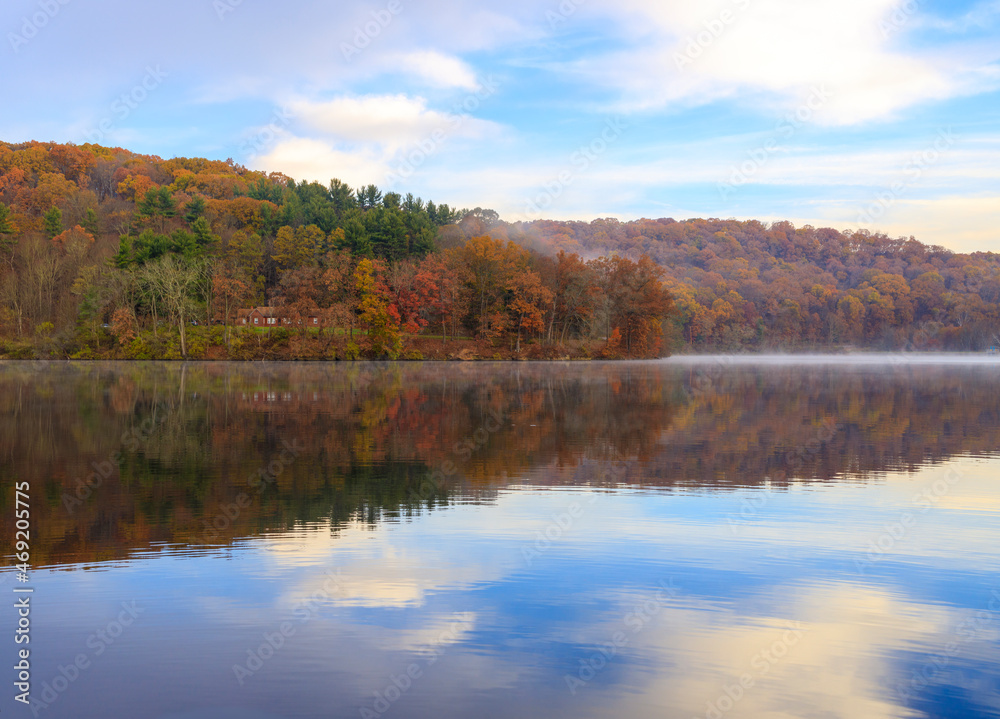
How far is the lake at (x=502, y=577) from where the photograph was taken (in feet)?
18.2

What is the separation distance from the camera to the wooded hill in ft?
251

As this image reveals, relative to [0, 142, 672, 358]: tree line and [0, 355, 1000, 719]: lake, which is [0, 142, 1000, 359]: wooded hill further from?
[0, 355, 1000, 719]: lake

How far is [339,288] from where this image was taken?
79.9m

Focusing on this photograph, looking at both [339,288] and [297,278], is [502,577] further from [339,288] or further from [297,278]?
[297,278]

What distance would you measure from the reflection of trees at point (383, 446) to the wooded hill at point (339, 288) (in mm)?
45324

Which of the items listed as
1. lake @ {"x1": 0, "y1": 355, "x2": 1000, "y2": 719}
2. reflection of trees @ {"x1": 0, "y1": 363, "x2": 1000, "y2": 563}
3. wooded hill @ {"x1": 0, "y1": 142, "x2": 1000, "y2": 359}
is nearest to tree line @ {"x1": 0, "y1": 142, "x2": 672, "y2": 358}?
wooded hill @ {"x1": 0, "y1": 142, "x2": 1000, "y2": 359}

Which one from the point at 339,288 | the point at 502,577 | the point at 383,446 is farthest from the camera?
the point at 339,288

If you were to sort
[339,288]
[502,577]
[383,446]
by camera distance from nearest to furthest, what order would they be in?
[502,577], [383,446], [339,288]

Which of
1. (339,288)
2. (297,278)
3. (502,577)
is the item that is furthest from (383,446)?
(297,278)

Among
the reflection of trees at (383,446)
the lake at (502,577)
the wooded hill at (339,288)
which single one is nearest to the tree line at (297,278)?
the wooded hill at (339,288)

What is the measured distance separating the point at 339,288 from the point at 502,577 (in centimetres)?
7450

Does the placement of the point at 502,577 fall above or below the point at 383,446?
above

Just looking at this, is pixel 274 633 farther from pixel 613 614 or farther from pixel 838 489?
pixel 838 489

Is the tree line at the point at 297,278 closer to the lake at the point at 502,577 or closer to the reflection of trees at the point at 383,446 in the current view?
the reflection of trees at the point at 383,446
